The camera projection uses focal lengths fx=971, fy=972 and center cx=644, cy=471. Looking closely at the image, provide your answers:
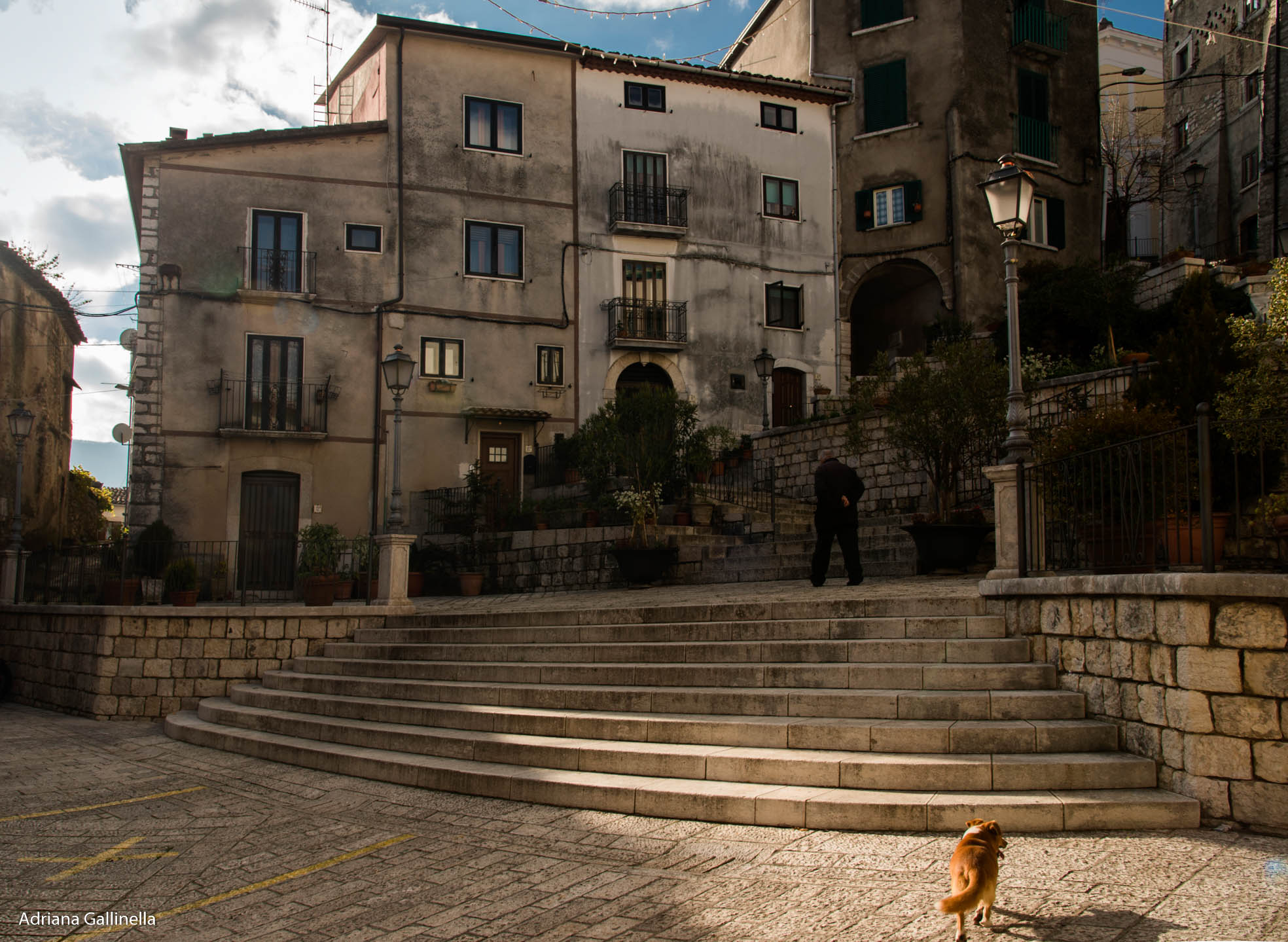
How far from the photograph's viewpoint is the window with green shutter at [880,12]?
25000 mm

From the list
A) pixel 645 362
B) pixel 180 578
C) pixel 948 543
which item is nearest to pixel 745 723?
pixel 948 543

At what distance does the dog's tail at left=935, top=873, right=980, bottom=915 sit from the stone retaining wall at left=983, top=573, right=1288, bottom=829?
2.20 meters

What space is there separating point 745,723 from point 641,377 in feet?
58.1

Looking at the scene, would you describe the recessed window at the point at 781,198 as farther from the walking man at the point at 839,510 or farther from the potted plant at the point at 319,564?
the walking man at the point at 839,510

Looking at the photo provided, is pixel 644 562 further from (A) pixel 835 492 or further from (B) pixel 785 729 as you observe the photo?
(B) pixel 785 729

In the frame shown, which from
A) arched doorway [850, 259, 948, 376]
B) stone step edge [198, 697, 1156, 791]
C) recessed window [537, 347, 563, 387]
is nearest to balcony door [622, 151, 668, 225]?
recessed window [537, 347, 563, 387]

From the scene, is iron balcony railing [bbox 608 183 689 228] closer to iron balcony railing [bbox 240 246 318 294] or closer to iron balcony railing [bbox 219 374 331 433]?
iron balcony railing [bbox 240 246 318 294]

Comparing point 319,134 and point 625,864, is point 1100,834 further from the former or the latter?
point 319,134

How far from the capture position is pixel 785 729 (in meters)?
6.55

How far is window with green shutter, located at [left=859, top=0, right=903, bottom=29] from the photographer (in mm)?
25000

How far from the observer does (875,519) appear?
15.3 m

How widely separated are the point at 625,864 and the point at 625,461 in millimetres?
12343

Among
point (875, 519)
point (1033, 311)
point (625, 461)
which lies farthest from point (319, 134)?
point (1033, 311)

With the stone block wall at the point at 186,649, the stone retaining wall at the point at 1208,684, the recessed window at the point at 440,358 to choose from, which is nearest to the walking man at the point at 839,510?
the stone retaining wall at the point at 1208,684
